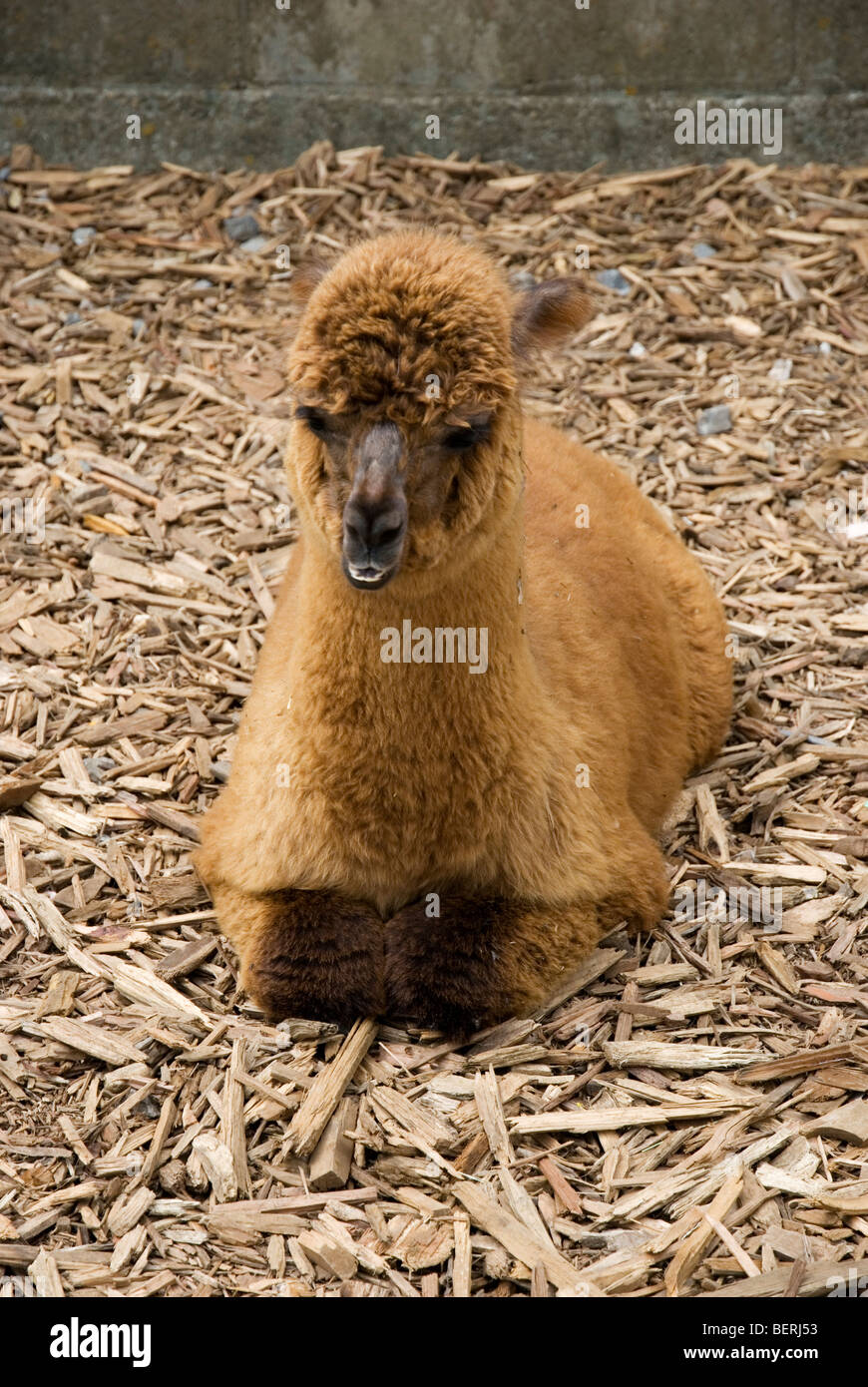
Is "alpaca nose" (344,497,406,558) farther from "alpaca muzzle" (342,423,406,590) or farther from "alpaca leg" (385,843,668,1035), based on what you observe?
"alpaca leg" (385,843,668,1035)

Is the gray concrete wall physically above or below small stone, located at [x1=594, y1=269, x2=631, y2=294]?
above

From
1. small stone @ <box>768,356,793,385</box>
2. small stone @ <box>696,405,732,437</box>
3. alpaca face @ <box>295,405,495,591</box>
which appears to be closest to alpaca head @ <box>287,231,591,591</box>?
alpaca face @ <box>295,405,495,591</box>

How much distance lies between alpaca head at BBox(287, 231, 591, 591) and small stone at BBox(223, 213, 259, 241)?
15.4ft

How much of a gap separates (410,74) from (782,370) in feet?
9.44

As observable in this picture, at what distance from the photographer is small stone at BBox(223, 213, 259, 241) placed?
8.58 m

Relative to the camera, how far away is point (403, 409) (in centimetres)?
387

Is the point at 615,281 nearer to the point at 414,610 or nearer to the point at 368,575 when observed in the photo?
the point at 414,610

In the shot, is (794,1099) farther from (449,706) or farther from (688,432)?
(688,432)

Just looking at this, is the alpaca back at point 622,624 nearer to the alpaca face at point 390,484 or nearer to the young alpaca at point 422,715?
the young alpaca at point 422,715

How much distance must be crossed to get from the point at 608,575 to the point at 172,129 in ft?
15.9

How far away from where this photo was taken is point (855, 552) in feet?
22.5

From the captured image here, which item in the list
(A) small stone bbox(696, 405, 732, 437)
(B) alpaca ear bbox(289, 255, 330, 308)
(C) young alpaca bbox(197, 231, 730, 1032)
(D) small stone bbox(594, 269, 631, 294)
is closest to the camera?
(C) young alpaca bbox(197, 231, 730, 1032)

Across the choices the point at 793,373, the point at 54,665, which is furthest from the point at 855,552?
the point at 54,665

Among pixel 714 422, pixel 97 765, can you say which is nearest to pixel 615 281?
pixel 714 422
